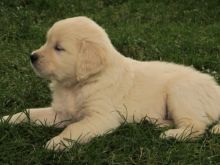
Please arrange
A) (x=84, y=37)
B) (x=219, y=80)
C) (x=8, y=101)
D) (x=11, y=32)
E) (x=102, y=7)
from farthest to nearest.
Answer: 1. (x=102, y=7)
2. (x=11, y=32)
3. (x=219, y=80)
4. (x=8, y=101)
5. (x=84, y=37)

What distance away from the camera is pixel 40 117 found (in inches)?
235

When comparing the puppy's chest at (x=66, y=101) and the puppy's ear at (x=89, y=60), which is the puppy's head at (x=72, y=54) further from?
the puppy's chest at (x=66, y=101)

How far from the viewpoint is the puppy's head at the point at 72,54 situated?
18.5 feet

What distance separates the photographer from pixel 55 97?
5988mm

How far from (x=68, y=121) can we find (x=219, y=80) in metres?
2.33

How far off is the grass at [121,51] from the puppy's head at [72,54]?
59cm

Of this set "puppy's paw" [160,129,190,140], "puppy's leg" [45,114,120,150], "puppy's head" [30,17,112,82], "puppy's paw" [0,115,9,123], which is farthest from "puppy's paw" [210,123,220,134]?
"puppy's paw" [0,115,9,123]

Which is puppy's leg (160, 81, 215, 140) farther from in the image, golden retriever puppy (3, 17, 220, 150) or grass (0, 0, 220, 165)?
grass (0, 0, 220, 165)

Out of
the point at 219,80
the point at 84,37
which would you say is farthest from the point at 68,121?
the point at 219,80

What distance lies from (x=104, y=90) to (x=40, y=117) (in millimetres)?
727

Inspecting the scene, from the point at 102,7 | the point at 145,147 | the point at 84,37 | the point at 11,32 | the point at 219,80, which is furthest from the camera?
the point at 102,7

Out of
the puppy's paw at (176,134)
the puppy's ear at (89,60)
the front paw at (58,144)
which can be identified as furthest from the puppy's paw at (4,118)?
the puppy's paw at (176,134)

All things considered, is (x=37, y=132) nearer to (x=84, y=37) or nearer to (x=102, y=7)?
(x=84, y=37)

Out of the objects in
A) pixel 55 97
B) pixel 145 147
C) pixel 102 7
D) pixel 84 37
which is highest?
pixel 102 7
